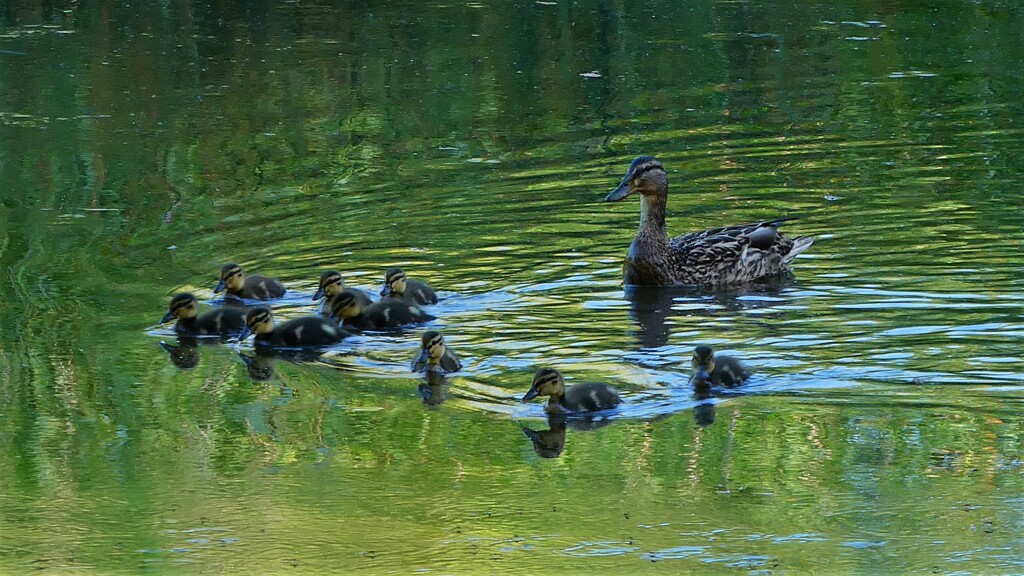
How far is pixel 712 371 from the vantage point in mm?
7148

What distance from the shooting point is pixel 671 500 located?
5711mm

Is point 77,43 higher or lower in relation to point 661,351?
higher

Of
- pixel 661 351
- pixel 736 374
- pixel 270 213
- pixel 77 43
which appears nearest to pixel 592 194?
pixel 270 213

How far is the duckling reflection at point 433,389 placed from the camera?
7.20 m

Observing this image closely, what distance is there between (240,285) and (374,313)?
904 millimetres

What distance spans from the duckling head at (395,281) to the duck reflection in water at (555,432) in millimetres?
2011

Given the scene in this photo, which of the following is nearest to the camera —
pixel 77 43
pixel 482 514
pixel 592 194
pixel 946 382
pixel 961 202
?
pixel 482 514

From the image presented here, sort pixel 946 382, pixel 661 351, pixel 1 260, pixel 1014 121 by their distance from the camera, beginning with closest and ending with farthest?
1. pixel 946 382
2. pixel 661 351
3. pixel 1 260
4. pixel 1014 121

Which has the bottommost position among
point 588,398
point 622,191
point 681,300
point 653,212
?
point 681,300

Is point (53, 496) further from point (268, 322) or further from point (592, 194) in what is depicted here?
point (592, 194)

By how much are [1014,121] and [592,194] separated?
386cm

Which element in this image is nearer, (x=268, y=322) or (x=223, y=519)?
(x=223, y=519)

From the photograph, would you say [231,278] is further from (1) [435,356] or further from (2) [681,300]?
(2) [681,300]

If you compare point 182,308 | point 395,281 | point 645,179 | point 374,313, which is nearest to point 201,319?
point 182,308
